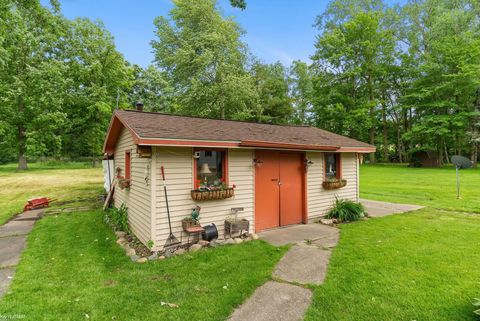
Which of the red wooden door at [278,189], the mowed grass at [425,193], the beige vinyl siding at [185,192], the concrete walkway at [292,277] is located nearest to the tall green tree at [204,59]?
the mowed grass at [425,193]

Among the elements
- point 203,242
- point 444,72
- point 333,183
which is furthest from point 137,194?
point 444,72

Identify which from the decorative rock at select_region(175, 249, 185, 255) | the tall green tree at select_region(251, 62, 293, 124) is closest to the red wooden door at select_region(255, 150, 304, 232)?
the decorative rock at select_region(175, 249, 185, 255)

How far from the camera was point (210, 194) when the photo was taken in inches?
212

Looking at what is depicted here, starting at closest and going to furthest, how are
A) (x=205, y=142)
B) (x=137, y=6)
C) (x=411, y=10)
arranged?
(x=205, y=142) < (x=137, y=6) < (x=411, y=10)

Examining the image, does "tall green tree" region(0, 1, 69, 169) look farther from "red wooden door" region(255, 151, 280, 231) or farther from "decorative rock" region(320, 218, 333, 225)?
"decorative rock" region(320, 218, 333, 225)

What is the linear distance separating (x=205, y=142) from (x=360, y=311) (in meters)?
3.69

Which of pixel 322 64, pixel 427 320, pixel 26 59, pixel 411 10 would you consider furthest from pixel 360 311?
pixel 411 10

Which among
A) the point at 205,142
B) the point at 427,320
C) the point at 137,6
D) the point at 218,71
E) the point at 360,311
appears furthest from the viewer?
the point at 218,71

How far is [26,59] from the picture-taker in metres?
21.2

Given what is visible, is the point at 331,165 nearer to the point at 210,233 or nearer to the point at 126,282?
the point at 210,233

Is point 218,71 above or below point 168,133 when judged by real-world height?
above

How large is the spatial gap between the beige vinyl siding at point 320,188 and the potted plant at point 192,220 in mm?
3423

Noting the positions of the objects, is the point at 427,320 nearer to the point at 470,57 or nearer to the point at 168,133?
the point at 168,133

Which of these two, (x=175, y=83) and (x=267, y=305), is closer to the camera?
(x=267, y=305)
